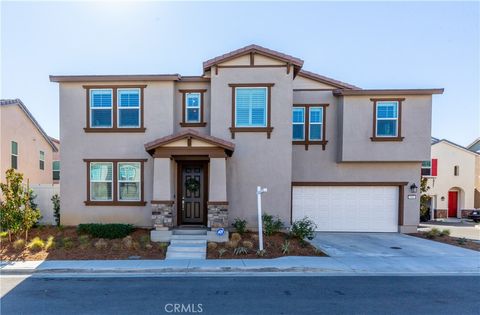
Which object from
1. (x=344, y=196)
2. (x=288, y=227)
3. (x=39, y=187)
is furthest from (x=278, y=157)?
(x=39, y=187)

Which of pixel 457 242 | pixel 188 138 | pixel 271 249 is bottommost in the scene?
pixel 457 242

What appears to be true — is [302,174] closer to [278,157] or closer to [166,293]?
[278,157]

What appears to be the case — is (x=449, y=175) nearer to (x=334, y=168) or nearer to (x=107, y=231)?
(x=334, y=168)

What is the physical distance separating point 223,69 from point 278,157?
172 inches

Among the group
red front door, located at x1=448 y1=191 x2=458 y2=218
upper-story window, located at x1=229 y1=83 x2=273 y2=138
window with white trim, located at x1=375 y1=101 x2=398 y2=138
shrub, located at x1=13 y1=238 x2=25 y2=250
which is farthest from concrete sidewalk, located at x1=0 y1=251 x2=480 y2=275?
red front door, located at x1=448 y1=191 x2=458 y2=218

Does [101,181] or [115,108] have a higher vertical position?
[115,108]

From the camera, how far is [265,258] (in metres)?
7.99

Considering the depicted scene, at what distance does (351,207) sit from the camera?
489 inches

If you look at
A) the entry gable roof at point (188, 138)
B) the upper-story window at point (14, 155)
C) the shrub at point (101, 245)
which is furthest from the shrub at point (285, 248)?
the upper-story window at point (14, 155)

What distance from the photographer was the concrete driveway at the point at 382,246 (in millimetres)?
8781

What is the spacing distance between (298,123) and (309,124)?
530 mm

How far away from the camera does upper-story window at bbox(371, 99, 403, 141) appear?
1164 centimetres

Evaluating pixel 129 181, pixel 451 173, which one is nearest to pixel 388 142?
pixel 129 181
